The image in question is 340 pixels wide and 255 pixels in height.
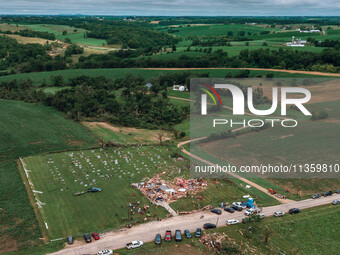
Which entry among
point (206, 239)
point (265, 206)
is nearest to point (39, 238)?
point (206, 239)

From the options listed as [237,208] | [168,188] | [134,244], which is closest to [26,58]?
[168,188]

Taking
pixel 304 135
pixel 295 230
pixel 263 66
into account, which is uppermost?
pixel 263 66

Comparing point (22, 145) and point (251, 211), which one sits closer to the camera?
point (251, 211)

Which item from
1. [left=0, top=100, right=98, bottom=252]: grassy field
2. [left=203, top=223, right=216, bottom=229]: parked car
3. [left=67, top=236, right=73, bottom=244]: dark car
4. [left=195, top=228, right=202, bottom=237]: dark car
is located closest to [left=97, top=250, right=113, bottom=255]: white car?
[left=67, top=236, right=73, bottom=244]: dark car

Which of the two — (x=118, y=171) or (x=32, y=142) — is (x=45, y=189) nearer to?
(x=118, y=171)

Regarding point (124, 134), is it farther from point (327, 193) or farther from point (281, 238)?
point (281, 238)
